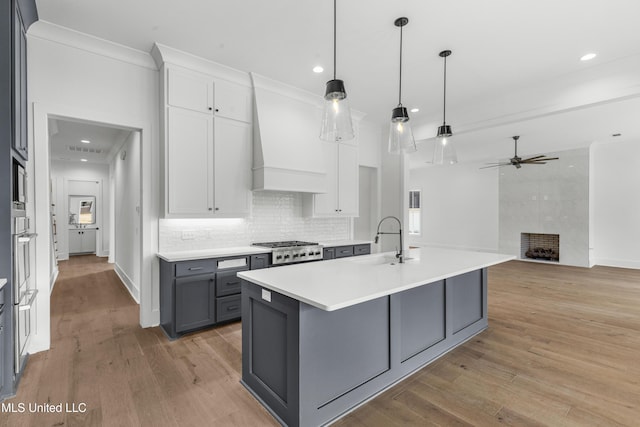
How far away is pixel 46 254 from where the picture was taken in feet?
9.51

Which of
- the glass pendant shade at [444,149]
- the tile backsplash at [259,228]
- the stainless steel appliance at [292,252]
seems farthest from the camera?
the stainless steel appliance at [292,252]

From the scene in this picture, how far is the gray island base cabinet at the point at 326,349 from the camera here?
1790 mm

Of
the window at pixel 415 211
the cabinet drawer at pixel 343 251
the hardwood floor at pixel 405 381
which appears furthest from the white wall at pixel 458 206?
the cabinet drawer at pixel 343 251

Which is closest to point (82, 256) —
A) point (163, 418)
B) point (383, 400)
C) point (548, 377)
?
point (163, 418)

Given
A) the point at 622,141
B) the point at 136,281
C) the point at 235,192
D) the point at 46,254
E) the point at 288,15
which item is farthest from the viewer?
the point at 622,141

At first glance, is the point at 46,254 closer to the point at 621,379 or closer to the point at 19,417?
the point at 19,417

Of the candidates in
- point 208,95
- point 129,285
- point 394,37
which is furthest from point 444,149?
point 129,285

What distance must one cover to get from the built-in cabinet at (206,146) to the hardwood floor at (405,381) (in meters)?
1.43

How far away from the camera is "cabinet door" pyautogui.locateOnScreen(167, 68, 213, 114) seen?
3.32 metres

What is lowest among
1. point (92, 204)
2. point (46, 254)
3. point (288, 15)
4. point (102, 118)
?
point (46, 254)

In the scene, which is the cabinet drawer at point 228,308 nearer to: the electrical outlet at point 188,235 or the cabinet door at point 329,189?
the electrical outlet at point 188,235

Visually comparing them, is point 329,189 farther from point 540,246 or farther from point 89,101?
point 540,246

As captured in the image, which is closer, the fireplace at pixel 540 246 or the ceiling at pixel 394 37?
the ceiling at pixel 394 37

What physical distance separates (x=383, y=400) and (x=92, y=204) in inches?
394
